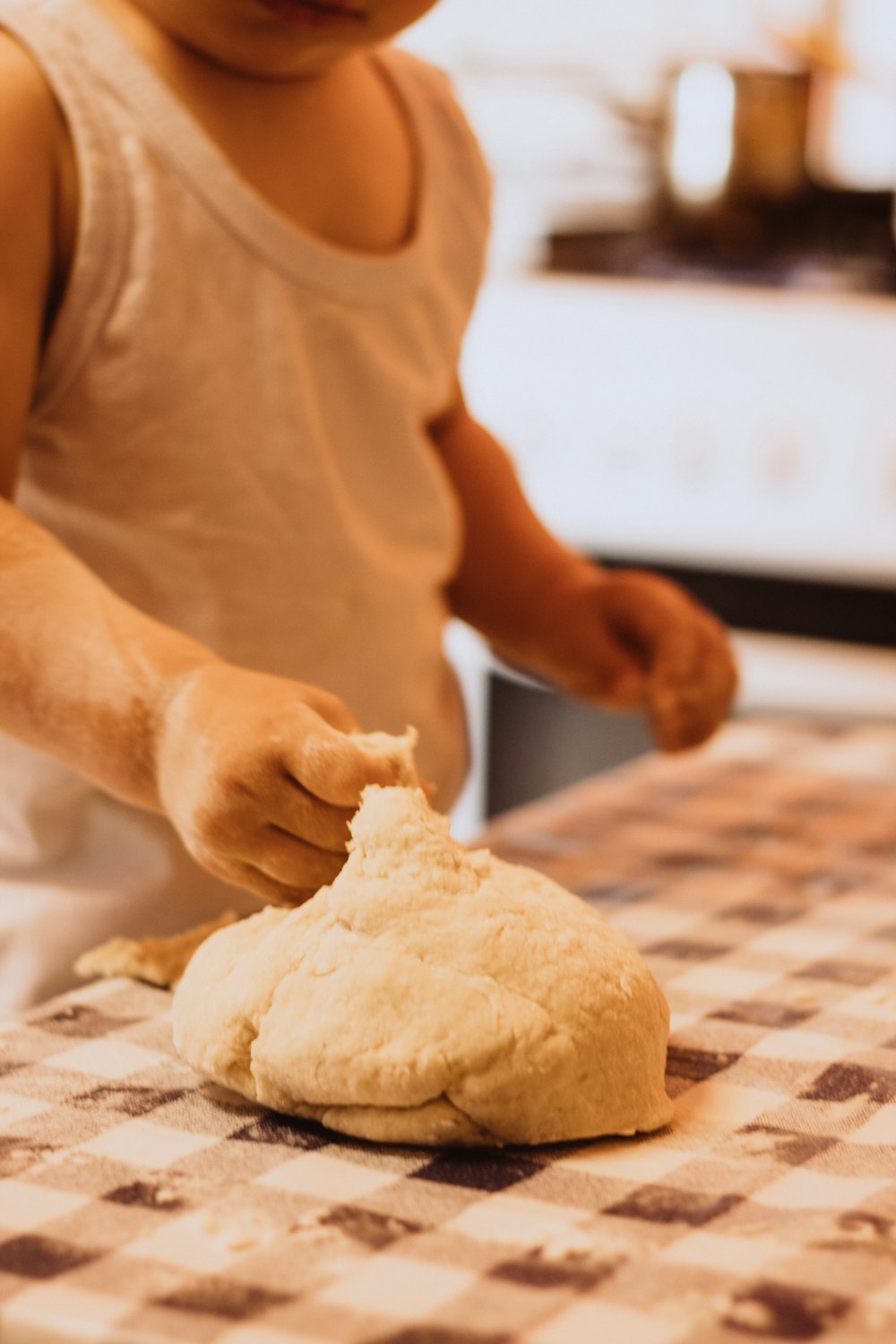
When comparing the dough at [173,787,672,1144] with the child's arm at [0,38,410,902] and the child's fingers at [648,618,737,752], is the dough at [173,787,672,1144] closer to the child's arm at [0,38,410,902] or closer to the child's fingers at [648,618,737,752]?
the child's arm at [0,38,410,902]

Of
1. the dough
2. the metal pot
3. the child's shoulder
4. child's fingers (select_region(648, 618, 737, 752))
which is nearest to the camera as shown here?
the dough

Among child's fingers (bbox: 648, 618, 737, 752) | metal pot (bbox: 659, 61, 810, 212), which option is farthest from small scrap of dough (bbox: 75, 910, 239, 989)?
metal pot (bbox: 659, 61, 810, 212)

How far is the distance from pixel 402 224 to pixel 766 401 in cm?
79

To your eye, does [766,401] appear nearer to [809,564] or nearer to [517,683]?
[809,564]

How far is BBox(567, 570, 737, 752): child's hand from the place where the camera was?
1.05 m

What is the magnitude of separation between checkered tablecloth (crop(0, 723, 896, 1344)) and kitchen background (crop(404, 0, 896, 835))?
87 centimetres

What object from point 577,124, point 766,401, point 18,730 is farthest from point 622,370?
point 18,730

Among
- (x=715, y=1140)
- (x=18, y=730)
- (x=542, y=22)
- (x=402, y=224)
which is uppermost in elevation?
(x=542, y=22)

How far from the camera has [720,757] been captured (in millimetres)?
1235

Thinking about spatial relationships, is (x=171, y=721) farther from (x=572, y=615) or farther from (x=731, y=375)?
(x=731, y=375)

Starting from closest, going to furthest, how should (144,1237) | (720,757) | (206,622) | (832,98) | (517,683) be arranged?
(144,1237) → (206,622) → (720,757) → (517,683) → (832,98)

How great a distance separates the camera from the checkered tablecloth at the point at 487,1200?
1.52ft

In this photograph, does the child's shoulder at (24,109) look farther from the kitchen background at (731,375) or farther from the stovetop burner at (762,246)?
the stovetop burner at (762,246)

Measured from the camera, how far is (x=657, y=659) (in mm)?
1059
